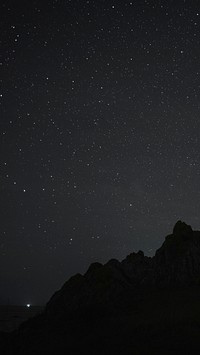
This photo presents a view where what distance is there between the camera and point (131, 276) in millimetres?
60500

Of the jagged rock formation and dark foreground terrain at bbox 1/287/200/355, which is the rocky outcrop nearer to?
the jagged rock formation

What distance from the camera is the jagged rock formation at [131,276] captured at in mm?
54438

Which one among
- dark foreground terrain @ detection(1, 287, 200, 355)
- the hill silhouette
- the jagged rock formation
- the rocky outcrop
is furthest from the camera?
the rocky outcrop

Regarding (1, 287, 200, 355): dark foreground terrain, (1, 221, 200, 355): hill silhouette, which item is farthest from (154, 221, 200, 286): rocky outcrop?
(1, 287, 200, 355): dark foreground terrain

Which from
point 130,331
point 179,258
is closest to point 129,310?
point 130,331

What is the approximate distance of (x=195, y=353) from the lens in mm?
25141

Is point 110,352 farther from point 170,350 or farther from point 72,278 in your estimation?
point 72,278

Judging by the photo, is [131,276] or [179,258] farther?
[131,276]

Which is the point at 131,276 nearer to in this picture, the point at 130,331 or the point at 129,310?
the point at 129,310

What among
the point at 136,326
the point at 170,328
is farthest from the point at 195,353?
the point at 136,326

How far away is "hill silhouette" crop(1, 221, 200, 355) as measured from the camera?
31078mm

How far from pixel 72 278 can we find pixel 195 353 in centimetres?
3986

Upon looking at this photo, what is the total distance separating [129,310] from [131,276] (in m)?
15.8

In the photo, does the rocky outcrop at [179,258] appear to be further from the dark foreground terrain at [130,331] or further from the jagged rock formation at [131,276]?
the dark foreground terrain at [130,331]
